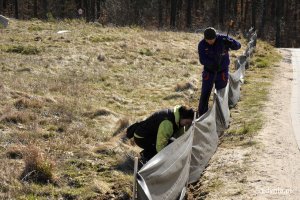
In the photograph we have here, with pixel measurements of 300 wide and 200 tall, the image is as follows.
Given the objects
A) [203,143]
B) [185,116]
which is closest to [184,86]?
[203,143]

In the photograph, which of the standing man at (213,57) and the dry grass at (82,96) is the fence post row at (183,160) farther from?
the dry grass at (82,96)

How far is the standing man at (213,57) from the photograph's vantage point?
880 cm

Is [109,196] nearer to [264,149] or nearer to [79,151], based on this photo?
[79,151]

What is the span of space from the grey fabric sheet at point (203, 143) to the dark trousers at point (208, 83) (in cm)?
85

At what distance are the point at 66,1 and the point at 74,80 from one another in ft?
125

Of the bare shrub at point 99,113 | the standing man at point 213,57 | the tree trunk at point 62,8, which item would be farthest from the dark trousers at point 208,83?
the tree trunk at point 62,8

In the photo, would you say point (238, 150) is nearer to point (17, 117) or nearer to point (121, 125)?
point (121, 125)

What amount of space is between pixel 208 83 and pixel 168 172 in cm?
402

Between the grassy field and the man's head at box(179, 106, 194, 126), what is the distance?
1101mm

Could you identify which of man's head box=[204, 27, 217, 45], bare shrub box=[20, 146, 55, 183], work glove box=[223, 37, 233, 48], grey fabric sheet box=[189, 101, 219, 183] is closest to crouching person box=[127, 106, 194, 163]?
grey fabric sheet box=[189, 101, 219, 183]

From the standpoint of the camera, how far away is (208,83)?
364 inches

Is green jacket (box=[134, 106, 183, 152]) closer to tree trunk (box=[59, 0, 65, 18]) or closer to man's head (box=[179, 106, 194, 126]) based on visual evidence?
man's head (box=[179, 106, 194, 126])

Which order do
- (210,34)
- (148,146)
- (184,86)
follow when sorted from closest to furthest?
(148,146) → (210,34) → (184,86)

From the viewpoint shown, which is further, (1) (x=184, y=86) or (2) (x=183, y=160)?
(1) (x=184, y=86)
